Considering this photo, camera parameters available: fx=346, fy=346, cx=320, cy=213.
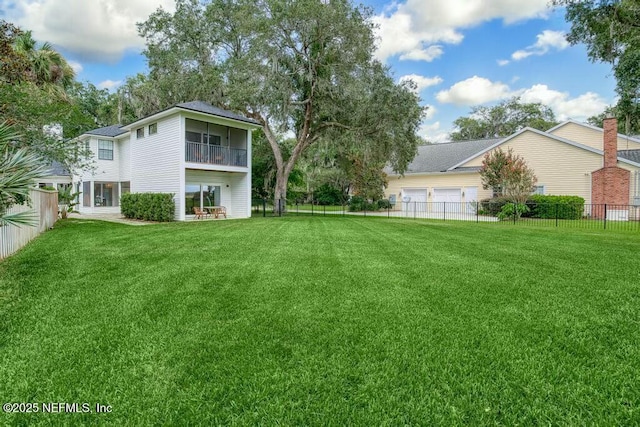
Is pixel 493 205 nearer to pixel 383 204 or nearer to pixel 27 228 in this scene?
pixel 383 204

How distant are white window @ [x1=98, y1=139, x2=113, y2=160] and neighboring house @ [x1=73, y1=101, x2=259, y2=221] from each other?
0.26 ft

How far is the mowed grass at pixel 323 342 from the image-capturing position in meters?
2.25

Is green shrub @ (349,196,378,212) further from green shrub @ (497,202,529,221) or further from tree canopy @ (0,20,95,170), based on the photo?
tree canopy @ (0,20,95,170)

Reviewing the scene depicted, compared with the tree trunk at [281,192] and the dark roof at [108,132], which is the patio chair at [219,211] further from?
the dark roof at [108,132]

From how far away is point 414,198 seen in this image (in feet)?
90.2

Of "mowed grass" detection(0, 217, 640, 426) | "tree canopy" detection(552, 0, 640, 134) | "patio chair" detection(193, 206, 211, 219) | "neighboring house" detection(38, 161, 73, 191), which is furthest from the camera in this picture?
"neighboring house" detection(38, 161, 73, 191)

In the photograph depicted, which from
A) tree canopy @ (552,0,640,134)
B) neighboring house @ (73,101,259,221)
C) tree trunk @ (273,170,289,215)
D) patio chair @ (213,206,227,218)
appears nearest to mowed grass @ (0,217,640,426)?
tree canopy @ (552,0,640,134)

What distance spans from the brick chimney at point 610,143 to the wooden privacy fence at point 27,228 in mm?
24332

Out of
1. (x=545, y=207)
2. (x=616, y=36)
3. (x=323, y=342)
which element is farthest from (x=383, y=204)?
(x=323, y=342)

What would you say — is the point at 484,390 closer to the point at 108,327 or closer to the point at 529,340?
the point at 529,340

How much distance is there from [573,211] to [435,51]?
1368cm

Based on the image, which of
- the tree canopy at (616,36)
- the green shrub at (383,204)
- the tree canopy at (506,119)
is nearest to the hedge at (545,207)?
the green shrub at (383,204)

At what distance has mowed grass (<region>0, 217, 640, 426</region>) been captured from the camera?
2.25 m

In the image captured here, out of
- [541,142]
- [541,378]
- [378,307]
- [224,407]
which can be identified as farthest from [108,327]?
[541,142]
